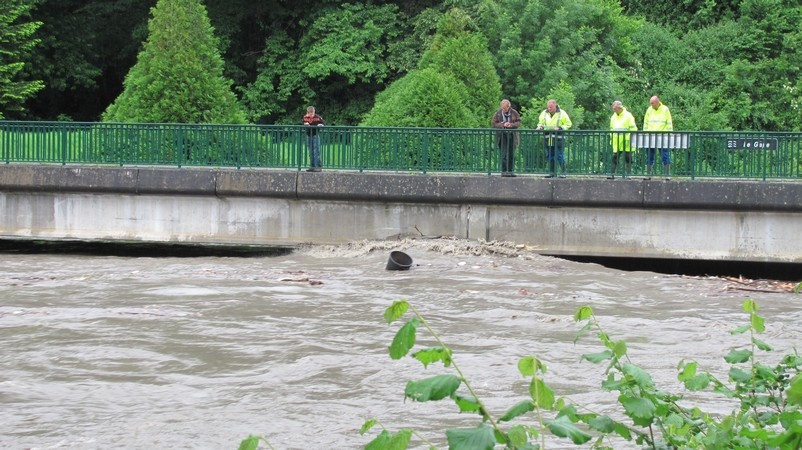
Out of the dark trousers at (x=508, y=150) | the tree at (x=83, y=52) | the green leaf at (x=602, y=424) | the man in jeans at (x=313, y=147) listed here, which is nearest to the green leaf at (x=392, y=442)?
the green leaf at (x=602, y=424)

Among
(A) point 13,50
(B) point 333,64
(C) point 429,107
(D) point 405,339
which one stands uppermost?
(A) point 13,50

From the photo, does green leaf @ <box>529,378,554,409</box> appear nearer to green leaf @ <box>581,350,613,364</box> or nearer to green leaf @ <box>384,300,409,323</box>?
green leaf @ <box>384,300,409,323</box>

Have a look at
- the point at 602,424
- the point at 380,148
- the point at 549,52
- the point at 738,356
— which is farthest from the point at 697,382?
the point at 549,52

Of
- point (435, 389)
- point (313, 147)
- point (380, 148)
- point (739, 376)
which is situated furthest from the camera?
point (313, 147)

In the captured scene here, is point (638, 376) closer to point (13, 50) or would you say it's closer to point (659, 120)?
point (659, 120)

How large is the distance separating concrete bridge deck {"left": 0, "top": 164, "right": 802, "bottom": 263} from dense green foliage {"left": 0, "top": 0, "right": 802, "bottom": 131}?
23.8ft

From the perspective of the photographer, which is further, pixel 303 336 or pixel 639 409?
pixel 303 336

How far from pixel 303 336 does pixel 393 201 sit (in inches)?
298

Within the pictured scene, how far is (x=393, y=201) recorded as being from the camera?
1998cm

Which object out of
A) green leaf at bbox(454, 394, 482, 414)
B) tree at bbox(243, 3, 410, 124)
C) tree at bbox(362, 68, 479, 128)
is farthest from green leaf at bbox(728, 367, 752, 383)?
tree at bbox(243, 3, 410, 124)

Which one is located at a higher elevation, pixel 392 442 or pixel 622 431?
pixel 392 442

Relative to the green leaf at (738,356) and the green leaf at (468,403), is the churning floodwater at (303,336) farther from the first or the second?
the green leaf at (468,403)

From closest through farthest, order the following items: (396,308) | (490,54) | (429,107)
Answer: (396,308), (429,107), (490,54)

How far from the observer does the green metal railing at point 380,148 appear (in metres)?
19.2
